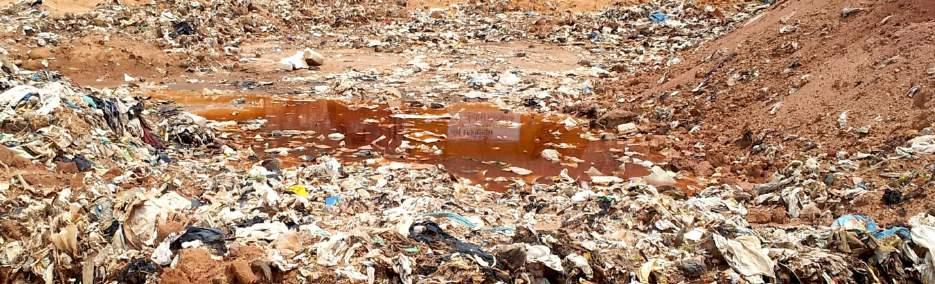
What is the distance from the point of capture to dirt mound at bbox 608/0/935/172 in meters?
6.04

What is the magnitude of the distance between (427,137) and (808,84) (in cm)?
359

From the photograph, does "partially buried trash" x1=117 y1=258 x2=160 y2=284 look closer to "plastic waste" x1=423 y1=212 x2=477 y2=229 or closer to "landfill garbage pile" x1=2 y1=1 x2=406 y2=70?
"plastic waste" x1=423 y1=212 x2=477 y2=229

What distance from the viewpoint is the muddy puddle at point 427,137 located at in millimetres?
6578

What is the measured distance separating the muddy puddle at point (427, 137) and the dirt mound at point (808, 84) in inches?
37.9

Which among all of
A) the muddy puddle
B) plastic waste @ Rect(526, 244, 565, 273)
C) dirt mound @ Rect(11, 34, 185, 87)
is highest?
plastic waste @ Rect(526, 244, 565, 273)

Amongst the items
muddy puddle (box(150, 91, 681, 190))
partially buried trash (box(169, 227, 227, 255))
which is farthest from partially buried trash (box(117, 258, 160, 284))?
muddy puddle (box(150, 91, 681, 190))

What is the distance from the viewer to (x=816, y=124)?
636cm

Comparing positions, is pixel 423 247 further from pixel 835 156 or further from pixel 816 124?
pixel 816 124

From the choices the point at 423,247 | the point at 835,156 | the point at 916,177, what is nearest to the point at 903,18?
the point at 835,156

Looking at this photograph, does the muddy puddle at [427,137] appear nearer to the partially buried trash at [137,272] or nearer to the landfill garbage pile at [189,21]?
the landfill garbage pile at [189,21]

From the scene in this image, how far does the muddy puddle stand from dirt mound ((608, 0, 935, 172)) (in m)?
0.96

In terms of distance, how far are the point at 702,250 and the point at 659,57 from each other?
720cm

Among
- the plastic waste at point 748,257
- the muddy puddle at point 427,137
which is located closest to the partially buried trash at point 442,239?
the plastic waste at point 748,257

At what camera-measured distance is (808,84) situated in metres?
7.05
